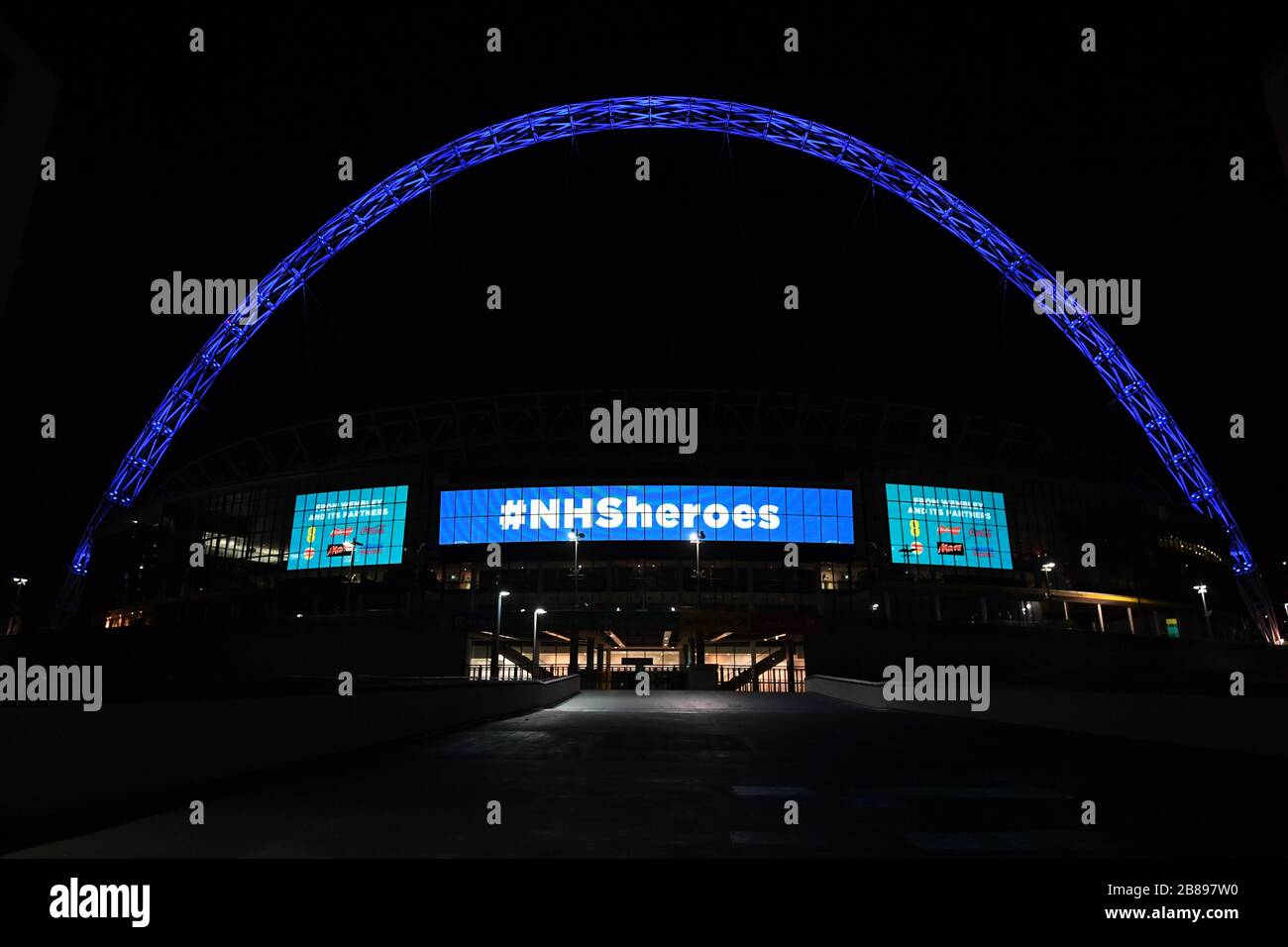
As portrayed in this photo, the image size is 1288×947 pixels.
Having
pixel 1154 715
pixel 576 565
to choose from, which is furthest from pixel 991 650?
pixel 1154 715

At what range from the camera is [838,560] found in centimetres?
6869

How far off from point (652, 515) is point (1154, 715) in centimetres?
5572

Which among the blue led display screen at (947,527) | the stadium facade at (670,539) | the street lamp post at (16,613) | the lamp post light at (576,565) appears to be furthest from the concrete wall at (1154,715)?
the street lamp post at (16,613)

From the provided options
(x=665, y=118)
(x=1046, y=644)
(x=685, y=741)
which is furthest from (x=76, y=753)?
(x=1046, y=644)

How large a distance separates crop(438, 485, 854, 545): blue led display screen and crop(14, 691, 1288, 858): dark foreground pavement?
5495 cm

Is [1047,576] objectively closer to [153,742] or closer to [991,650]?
[991,650]

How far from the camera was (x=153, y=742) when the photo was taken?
7.90 metres

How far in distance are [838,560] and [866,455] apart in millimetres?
12878
